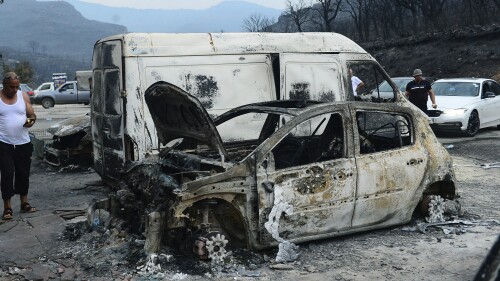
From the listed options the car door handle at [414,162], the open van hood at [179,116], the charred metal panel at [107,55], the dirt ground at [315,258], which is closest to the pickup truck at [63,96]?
the charred metal panel at [107,55]

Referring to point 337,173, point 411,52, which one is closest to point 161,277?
point 337,173

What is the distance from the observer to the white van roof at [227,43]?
712 cm

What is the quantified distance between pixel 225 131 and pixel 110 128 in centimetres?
164

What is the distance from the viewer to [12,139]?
6.54m

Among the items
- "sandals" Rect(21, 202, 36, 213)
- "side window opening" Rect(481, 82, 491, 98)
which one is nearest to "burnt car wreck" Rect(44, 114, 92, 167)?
"sandals" Rect(21, 202, 36, 213)

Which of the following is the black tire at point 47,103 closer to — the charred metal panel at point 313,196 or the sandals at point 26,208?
the sandals at point 26,208

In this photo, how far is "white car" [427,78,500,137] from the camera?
42.3 ft

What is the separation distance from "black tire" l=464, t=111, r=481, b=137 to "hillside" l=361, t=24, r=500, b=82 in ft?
35.4

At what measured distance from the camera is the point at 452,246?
5207 mm

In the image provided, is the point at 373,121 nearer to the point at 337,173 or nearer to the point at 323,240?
the point at 337,173

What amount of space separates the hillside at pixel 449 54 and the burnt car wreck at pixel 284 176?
64.0 feet

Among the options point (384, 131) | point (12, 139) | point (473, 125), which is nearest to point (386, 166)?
point (384, 131)

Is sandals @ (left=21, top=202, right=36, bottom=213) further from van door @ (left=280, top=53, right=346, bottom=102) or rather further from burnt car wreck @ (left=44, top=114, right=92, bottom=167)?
van door @ (left=280, top=53, right=346, bottom=102)

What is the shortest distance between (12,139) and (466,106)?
35.5 ft
